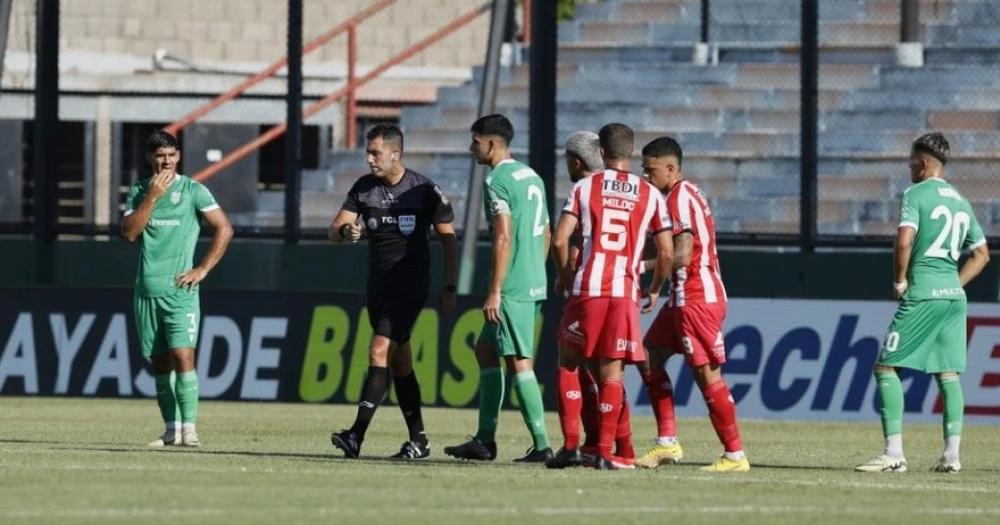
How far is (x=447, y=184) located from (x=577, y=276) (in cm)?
1234

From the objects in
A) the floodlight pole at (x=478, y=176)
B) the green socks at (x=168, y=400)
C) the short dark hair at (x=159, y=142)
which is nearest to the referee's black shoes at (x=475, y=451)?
the green socks at (x=168, y=400)

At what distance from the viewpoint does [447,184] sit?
84.1 ft

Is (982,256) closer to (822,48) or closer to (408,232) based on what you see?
(408,232)

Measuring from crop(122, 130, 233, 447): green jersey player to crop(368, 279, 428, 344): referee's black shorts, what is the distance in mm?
1432

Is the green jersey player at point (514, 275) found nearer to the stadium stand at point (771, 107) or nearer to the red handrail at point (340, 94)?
the stadium stand at point (771, 107)

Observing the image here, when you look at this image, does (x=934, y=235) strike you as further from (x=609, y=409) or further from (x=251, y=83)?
(x=251, y=83)

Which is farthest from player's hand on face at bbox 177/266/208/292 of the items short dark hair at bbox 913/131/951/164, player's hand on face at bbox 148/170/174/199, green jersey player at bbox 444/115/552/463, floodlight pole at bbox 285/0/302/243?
floodlight pole at bbox 285/0/302/243

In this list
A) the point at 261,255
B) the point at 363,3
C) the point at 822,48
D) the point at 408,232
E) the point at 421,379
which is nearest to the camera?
the point at 408,232

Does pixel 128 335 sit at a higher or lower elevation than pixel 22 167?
lower

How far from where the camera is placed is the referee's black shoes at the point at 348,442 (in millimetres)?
14086

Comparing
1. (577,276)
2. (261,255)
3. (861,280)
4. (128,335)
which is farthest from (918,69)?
(577,276)

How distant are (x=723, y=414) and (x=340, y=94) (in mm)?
13987

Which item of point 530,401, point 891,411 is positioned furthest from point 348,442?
point 891,411

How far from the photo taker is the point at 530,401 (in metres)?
14.0
